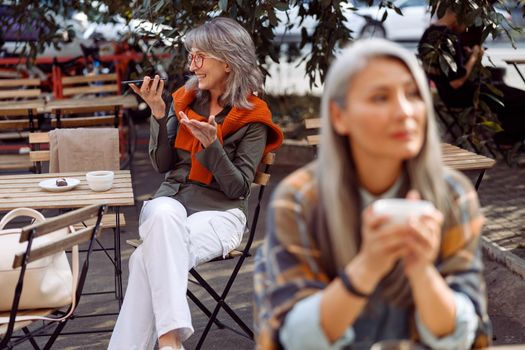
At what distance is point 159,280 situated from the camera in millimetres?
3777

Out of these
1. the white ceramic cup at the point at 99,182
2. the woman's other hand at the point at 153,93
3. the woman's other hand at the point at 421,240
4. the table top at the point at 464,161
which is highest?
the woman's other hand at the point at 421,240

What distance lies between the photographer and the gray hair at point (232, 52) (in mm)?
4320

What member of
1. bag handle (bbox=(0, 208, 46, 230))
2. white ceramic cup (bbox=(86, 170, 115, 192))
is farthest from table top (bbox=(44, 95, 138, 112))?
bag handle (bbox=(0, 208, 46, 230))

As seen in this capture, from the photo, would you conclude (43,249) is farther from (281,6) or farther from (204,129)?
(281,6)

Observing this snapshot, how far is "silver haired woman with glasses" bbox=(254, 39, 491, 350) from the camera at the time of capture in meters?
2.04

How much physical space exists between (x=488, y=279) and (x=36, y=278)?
264cm

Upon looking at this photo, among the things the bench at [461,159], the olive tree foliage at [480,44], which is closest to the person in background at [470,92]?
the olive tree foliage at [480,44]

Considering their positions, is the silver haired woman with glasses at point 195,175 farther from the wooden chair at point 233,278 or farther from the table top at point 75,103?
the table top at point 75,103

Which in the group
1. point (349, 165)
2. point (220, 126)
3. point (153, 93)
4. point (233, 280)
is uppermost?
point (349, 165)

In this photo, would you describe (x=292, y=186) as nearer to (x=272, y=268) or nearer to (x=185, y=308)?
(x=272, y=268)

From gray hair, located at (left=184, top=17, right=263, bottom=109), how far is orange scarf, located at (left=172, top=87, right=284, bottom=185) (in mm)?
51

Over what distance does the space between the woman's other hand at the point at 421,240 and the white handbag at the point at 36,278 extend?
183cm

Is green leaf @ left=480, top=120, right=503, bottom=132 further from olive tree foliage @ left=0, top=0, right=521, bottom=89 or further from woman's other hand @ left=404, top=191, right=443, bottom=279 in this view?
woman's other hand @ left=404, top=191, right=443, bottom=279

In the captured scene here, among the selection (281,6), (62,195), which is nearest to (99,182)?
(62,195)
